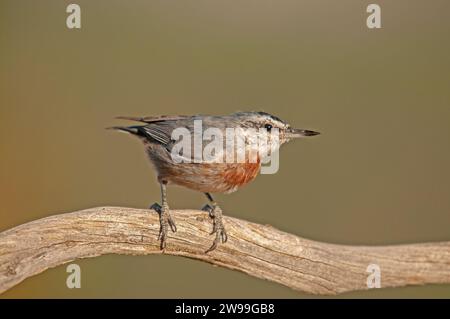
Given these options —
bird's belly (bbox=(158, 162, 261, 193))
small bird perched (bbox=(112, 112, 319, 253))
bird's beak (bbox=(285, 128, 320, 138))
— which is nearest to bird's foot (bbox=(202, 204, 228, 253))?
small bird perched (bbox=(112, 112, 319, 253))

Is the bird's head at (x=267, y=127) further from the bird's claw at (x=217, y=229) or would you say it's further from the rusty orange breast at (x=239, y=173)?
the bird's claw at (x=217, y=229)

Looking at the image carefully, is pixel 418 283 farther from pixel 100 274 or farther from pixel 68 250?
pixel 100 274

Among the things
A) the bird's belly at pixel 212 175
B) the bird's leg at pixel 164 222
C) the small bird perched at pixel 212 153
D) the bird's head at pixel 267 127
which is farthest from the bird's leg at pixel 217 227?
the bird's head at pixel 267 127

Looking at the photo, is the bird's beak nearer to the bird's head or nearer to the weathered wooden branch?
the bird's head

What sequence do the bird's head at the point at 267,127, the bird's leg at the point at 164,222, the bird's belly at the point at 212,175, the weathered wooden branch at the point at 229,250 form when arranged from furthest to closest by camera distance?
1. the bird's head at the point at 267,127
2. the bird's belly at the point at 212,175
3. the bird's leg at the point at 164,222
4. the weathered wooden branch at the point at 229,250

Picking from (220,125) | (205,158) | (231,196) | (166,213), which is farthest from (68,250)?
(231,196)

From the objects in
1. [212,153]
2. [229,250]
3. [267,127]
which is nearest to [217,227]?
[229,250]
